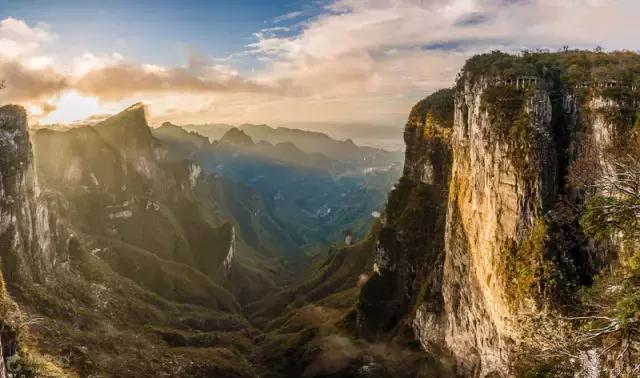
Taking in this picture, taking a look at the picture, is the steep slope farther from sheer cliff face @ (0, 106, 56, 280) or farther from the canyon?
the canyon

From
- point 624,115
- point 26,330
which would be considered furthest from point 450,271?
point 26,330

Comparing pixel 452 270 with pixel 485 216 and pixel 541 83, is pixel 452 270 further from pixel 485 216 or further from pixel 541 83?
pixel 541 83

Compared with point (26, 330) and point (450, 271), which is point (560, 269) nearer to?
point (450, 271)

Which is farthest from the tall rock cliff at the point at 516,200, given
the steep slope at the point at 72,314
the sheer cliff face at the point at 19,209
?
the sheer cliff face at the point at 19,209

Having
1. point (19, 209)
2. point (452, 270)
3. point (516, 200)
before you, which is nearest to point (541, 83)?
point (516, 200)

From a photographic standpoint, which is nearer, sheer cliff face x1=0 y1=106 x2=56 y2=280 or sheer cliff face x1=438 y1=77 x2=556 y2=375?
sheer cliff face x1=438 y1=77 x2=556 y2=375

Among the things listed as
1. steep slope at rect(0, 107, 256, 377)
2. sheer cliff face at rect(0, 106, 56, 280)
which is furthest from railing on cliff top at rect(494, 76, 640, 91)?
sheer cliff face at rect(0, 106, 56, 280)

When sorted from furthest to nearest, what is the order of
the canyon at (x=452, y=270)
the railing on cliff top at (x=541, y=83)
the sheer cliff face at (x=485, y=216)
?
the sheer cliff face at (x=485, y=216)
the railing on cliff top at (x=541, y=83)
the canyon at (x=452, y=270)

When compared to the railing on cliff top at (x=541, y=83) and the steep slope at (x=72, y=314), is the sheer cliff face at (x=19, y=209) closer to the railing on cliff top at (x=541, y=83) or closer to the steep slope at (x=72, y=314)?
the steep slope at (x=72, y=314)
